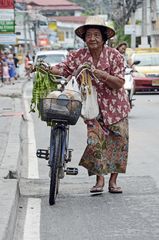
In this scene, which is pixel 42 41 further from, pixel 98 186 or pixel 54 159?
pixel 54 159

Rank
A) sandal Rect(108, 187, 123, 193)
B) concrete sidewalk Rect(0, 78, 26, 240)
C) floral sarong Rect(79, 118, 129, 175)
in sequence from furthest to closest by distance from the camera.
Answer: sandal Rect(108, 187, 123, 193) < floral sarong Rect(79, 118, 129, 175) < concrete sidewalk Rect(0, 78, 26, 240)

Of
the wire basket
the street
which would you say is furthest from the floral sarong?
the wire basket

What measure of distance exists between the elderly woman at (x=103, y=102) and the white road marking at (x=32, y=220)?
692mm

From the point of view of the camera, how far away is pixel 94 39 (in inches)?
303

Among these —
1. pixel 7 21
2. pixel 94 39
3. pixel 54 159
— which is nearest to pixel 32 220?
pixel 54 159

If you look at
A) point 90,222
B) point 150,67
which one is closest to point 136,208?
point 90,222

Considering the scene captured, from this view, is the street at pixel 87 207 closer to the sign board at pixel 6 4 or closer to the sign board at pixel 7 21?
the sign board at pixel 6 4

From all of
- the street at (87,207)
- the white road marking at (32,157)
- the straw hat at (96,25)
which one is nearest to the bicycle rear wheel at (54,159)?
the street at (87,207)

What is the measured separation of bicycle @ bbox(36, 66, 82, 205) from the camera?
7.31 metres

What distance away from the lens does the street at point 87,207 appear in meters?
6.46

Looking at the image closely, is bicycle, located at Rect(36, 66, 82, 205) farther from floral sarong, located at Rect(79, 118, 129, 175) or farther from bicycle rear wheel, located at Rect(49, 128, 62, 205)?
floral sarong, located at Rect(79, 118, 129, 175)

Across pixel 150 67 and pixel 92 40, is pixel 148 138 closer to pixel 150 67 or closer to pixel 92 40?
pixel 92 40

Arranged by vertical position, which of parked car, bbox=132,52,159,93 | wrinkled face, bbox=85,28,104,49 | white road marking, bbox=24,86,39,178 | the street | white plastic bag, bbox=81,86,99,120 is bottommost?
parked car, bbox=132,52,159,93

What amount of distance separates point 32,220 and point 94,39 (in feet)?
6.33
